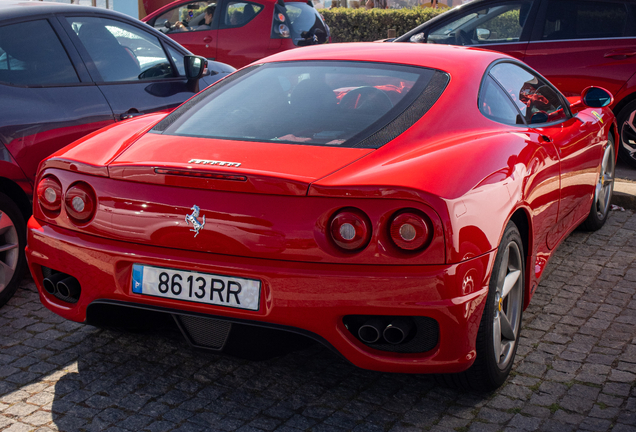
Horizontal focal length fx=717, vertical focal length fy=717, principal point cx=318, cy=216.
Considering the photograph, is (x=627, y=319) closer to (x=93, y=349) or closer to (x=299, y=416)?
(x=299, y=416)

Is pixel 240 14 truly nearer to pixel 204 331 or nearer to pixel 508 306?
pixel 508 306

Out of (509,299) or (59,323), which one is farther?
(59,323)

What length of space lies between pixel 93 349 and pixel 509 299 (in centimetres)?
198

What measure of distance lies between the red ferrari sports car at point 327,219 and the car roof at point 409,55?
0.11 feet

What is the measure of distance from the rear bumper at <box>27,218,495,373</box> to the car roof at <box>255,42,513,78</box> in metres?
1.17

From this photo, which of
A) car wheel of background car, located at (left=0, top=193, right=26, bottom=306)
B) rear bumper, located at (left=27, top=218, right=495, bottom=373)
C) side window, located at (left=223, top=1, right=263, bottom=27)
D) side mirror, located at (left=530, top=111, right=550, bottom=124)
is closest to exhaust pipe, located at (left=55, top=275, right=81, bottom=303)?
rear bumper, located at (left=27, top=218, right=495, bottom=373)

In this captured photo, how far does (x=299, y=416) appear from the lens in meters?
2.88

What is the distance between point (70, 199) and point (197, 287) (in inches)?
27.2

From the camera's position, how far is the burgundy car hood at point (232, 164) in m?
2.58

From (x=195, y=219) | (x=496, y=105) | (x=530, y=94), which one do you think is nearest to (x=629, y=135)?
(x=530, y=94)

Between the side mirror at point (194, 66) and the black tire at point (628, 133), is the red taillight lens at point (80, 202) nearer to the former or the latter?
the side mirror at point (194, 66)

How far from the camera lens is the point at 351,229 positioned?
2.51 metres

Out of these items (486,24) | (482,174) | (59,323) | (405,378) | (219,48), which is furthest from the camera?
(219,48)

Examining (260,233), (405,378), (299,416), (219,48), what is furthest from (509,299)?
(219,48)
